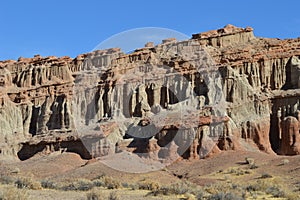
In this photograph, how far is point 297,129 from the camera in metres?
55.1

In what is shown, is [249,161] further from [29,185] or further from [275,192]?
[29,185]

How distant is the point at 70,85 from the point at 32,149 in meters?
16.7

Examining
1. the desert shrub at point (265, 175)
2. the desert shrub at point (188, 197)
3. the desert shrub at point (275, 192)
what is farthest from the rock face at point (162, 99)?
the desert shrub at point (188, 197)

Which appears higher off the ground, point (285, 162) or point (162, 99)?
point (162, 99)

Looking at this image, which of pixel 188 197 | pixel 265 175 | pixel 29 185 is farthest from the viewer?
pixel 265 175

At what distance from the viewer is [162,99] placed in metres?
74.1

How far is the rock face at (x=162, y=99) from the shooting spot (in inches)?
2189

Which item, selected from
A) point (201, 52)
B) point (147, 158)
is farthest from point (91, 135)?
point (201, 52)

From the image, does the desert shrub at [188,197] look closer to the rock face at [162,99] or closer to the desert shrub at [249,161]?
the desert shrub at [249,161]

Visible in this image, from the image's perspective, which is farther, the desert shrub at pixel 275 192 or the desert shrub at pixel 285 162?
the desert shrub at pixel 285 162

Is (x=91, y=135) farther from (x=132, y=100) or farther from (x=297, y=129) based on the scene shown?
(x=297, y=129)

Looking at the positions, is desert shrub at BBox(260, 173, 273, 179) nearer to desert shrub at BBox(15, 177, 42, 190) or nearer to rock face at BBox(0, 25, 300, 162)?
rock face at BBox(0, 25, 300, 162)

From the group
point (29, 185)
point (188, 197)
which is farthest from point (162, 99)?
point (188, 197)

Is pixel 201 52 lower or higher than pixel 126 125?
higher
